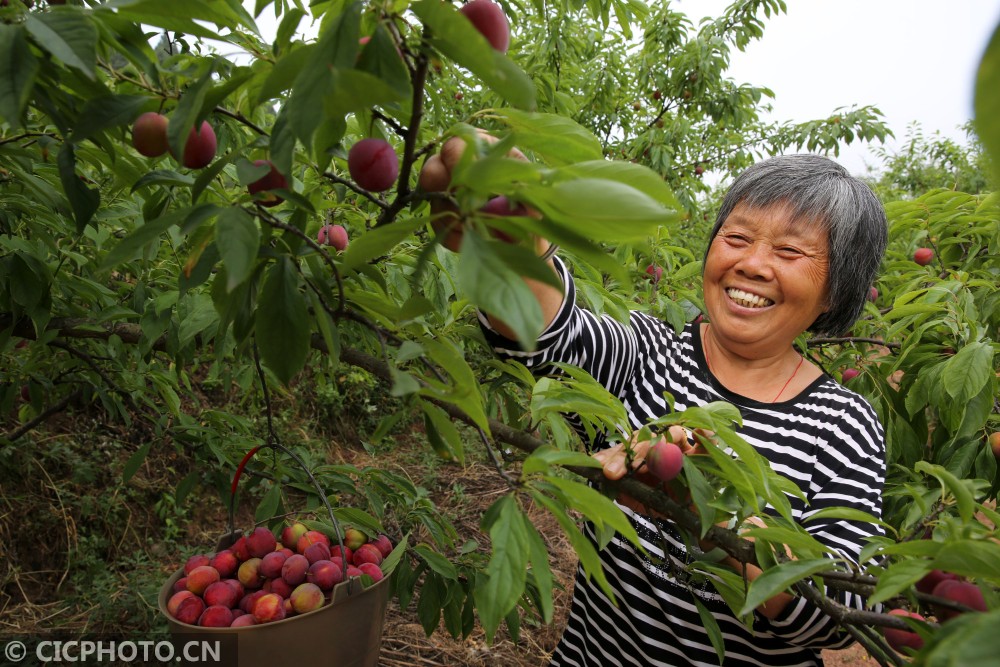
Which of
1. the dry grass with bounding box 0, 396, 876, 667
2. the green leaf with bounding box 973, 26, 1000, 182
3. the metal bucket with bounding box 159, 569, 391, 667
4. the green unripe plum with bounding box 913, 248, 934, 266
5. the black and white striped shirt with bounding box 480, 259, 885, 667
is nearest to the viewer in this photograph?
the green leaf with bounding box 973, 26, 1000, 182

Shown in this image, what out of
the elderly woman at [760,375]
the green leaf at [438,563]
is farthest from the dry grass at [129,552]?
the elderly woman at [760,375]

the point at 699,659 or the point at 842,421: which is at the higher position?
the point at 842,421

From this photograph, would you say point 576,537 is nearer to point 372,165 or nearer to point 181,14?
point 372,165

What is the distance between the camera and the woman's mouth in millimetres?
1290

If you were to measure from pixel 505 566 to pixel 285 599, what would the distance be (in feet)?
2.10

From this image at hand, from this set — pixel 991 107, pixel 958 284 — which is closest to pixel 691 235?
pixel 958 284

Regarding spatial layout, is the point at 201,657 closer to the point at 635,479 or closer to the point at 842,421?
the point at 635,479

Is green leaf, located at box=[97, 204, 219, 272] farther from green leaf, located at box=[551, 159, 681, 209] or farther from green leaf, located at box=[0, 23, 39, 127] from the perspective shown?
green leaf, located at box=[551, 159, 681, 209]

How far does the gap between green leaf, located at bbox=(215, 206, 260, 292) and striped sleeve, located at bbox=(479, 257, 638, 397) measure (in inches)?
19.4

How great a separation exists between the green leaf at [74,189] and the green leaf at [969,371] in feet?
5.27

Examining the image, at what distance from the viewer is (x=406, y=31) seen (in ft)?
2.35

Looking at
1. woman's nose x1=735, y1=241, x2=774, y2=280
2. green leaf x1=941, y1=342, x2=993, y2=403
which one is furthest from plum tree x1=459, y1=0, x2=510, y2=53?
green leaf x1=941, y1=342, x2=993, y2=403

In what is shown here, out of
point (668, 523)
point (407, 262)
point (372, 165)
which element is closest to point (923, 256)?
point (668, 523)

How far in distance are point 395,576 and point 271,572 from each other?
16.9 inches
